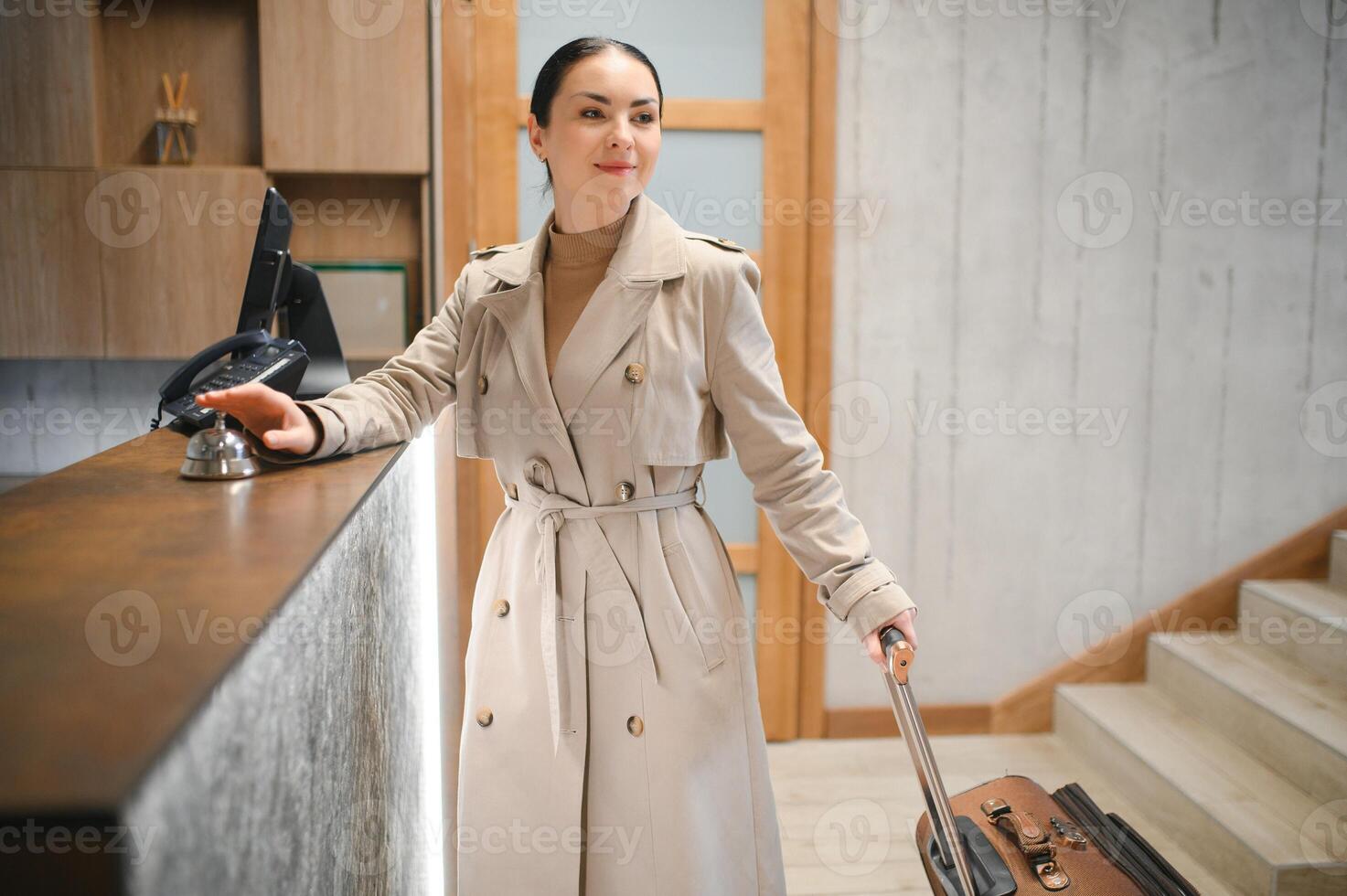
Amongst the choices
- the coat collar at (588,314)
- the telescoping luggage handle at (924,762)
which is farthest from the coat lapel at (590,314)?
the telescoping luggage handle at (924,762)

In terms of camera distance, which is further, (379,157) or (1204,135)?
(1204,135)

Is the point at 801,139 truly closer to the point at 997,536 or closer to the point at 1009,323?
the point at 1009,323

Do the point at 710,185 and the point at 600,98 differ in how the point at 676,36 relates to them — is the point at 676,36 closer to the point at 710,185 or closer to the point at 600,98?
the point at 710,185

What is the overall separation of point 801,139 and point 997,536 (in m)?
1.47

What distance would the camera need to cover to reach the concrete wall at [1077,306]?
3170mm

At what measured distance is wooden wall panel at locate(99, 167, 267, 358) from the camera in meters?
2.84

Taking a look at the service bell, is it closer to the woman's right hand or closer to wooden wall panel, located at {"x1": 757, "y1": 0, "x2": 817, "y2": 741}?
the woman's right hand

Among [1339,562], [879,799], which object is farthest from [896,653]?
[1339,562]

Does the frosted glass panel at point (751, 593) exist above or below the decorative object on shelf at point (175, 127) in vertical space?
below

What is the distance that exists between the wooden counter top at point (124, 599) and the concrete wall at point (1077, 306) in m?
2.40

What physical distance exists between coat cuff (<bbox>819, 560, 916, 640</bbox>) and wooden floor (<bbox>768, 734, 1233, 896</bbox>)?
1400mm

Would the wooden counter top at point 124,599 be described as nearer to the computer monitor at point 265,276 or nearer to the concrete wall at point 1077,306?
the computer monitor at point 265,276

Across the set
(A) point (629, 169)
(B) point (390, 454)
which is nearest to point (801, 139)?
(A) point (629, 169)

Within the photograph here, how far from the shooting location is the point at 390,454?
4.70ft
